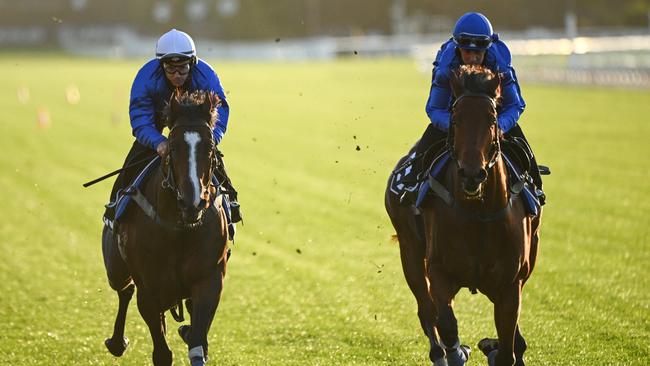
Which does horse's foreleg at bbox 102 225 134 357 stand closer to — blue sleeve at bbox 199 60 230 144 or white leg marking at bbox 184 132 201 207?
blue sleeve at bbox 199 60 230 144

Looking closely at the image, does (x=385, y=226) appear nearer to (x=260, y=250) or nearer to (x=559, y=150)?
(x=260, y=250)

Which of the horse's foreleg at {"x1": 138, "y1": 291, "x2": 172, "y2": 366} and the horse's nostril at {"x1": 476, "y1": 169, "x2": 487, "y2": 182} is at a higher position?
the horse's nostril at {"x1": 476, "y1": 169, "x2": 487, "y2": 182}

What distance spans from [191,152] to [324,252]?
8276mm

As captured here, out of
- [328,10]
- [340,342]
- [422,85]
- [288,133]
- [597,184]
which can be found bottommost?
[328,10]

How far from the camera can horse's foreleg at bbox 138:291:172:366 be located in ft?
26.7

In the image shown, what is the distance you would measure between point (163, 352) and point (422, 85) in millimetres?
44263

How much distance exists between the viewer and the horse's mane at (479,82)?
752 centimetres

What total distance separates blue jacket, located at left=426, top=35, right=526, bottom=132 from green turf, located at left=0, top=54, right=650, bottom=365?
1936 millimetres

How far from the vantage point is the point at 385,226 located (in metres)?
17.7

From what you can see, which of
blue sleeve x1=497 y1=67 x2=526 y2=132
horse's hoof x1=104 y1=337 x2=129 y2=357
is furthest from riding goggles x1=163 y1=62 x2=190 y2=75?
horse's hoof x1=104 y1=337 x2=129 y2=357

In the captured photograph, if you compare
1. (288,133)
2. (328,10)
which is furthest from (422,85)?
(328,10)

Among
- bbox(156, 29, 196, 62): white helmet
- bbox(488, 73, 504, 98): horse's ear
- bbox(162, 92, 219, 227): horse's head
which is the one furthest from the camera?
Answer: bbox(156, 29, 196, 62): white helmet

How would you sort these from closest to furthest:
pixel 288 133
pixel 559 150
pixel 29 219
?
pixel 29 219 < pixel 559 150 < pixel 288 133

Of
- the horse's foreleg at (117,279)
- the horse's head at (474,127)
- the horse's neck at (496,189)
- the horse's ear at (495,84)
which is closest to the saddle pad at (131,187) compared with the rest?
the horse's foreleg at (117,279)
